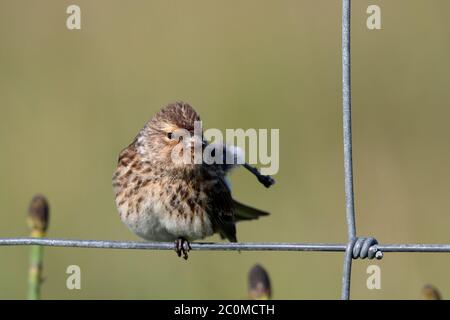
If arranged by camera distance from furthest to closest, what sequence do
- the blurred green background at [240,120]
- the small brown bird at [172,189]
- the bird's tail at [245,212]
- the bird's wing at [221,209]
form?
the blurred green background at [240,120], the bird's tail at [245,212], the bird's wing at [221,209], the small brown bird at [172,189]

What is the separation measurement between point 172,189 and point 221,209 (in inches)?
10.6

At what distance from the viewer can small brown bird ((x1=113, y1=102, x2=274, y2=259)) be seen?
205 inches

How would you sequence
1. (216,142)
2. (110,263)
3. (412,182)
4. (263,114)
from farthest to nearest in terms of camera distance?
(263,114) < (412,182) < (110,263) < (216,142)

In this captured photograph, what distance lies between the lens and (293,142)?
833 cm

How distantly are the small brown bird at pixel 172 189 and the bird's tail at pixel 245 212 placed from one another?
0.85ft

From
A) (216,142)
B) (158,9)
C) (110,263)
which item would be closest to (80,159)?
(110,263)

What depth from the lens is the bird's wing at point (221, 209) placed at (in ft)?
17.5

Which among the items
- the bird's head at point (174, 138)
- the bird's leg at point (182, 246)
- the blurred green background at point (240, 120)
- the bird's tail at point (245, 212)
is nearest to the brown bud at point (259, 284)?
the bird's leg at point (182, 246)

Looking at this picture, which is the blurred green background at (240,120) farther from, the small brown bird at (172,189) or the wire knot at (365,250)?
the wire knot at (365,250)

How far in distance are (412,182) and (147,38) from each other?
2.65 meters

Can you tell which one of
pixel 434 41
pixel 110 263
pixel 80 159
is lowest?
pixel 110 263

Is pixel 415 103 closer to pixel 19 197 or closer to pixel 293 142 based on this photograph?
pixel 293 142

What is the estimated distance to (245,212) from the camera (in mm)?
5734

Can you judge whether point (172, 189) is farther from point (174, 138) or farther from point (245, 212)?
point (245, 212)
